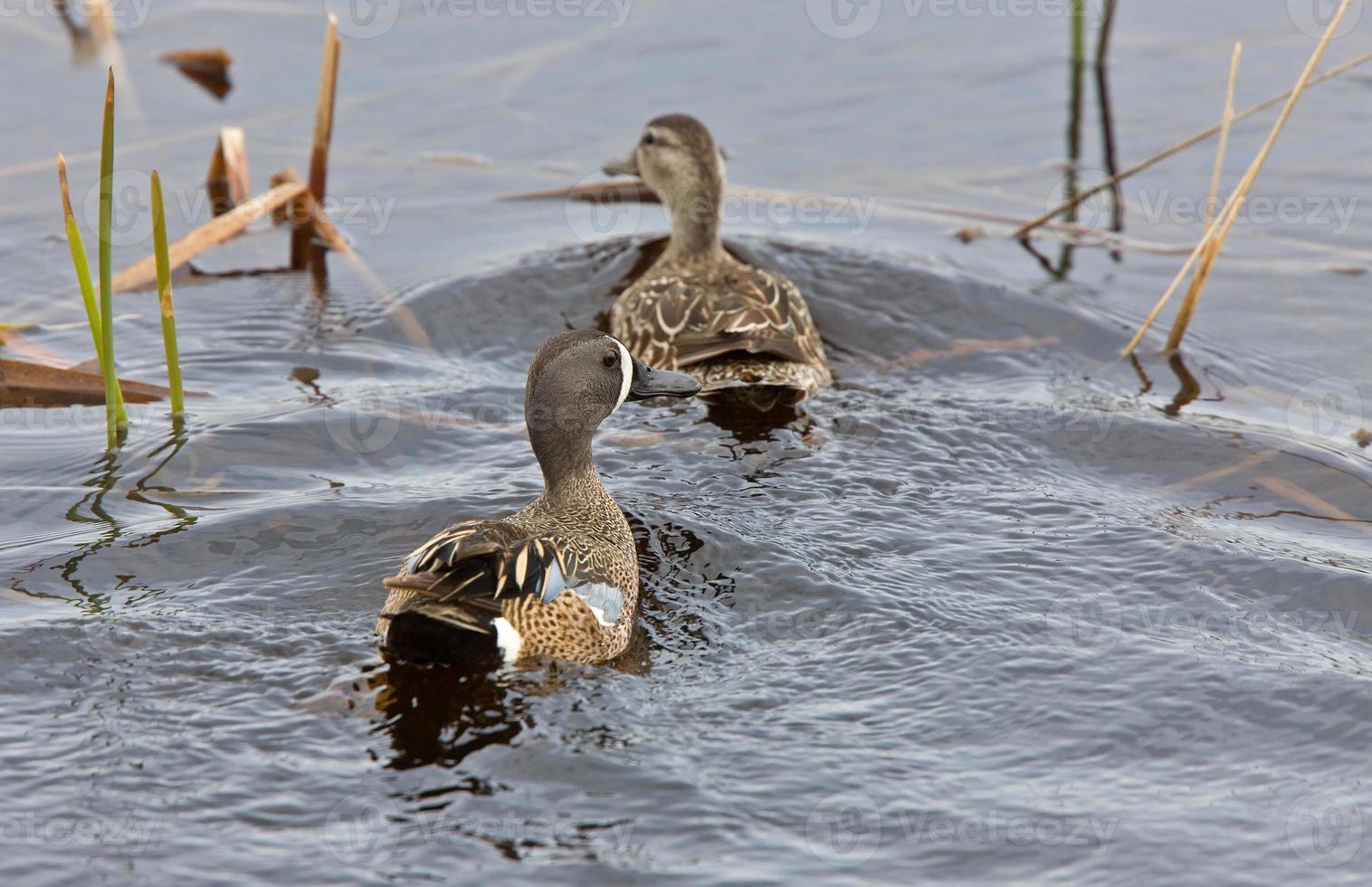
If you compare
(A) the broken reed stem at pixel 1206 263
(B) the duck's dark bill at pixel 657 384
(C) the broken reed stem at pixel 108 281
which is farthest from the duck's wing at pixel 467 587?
(A) the broken reed stem at pixel 1206 263

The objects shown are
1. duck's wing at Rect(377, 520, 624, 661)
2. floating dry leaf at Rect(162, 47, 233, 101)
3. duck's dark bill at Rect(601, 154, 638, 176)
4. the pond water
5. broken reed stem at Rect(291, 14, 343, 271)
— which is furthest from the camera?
floating dry leaf at Rect(162, 47, 233, 101)

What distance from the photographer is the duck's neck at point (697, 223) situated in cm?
1030

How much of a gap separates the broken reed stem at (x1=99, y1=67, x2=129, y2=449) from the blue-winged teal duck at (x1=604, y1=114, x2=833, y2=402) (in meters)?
3.11

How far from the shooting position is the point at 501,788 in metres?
4.80

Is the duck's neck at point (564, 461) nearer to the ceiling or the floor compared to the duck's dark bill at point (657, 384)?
nearer to the floor

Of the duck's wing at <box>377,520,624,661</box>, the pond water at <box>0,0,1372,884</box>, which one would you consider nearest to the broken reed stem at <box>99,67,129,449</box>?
the pond water at <box>0,0,1372,884</box>

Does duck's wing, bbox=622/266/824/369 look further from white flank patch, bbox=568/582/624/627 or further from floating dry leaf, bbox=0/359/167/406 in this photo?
floating dry leaf, bbox=0/359/167/406

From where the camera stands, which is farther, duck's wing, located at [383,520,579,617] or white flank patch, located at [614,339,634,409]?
white flank patch, located at [614,339,634,409]

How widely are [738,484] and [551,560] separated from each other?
1.69 m

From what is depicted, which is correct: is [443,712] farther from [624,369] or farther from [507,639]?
[624,369]

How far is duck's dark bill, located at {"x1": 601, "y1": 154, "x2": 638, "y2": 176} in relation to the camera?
10.9 metres

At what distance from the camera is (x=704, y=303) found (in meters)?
8.99

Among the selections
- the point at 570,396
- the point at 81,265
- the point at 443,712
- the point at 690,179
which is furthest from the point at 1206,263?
the point at 81,265

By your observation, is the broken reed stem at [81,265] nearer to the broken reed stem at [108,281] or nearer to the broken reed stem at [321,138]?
the broken reed stem at [108,281]
